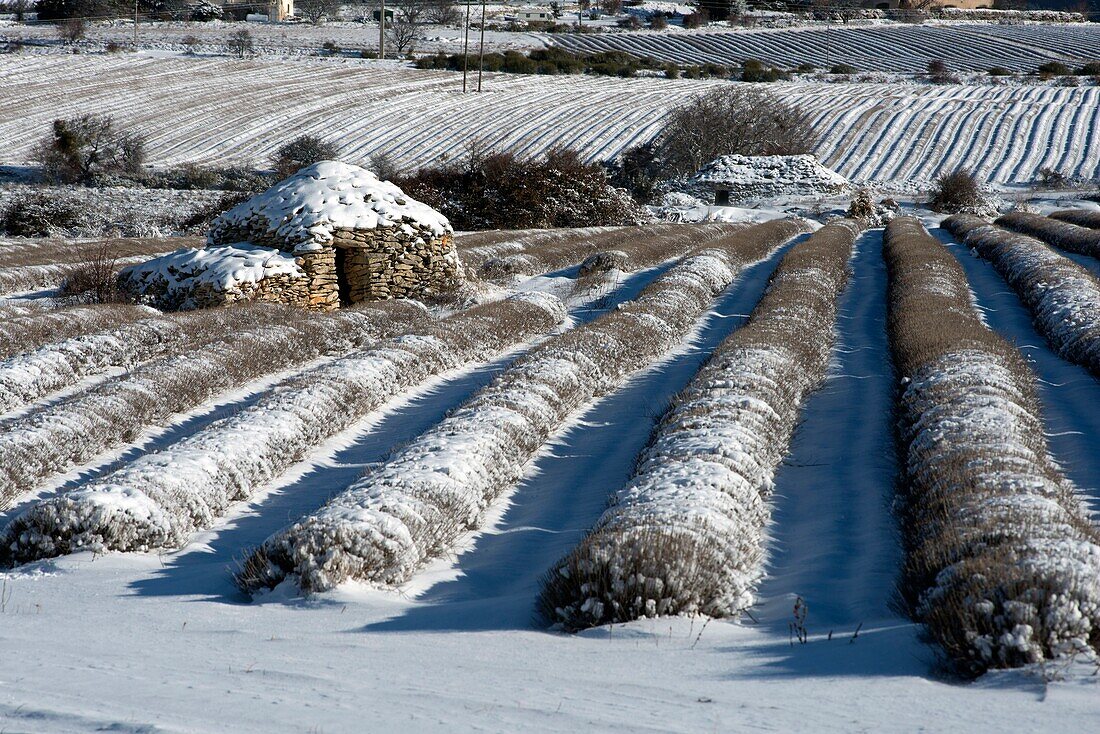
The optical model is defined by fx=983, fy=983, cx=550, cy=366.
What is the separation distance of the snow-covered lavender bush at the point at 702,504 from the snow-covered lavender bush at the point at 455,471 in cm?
129

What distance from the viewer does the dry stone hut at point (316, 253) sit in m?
19.2

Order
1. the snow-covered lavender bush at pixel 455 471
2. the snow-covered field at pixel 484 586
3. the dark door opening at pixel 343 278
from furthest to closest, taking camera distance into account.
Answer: the dark door opening at pixel 343 278 → the snow-covered lavender bush at pixel 455 471 → the snow-covered field at pixel 484 586

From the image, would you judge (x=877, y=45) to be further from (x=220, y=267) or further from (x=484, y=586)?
(x=484, y=586)

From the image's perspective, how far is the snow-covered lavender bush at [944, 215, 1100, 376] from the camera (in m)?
14.6

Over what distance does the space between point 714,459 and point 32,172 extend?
170 feet

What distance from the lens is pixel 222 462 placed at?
9172 millimetres

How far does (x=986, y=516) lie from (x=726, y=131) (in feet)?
187


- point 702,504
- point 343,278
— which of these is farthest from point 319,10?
point 702,504

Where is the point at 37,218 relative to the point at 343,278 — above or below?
below

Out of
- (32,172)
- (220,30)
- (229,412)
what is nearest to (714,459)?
(229,412)

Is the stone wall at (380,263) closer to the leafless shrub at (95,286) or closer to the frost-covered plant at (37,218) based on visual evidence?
the leafless shrub at (95,286)

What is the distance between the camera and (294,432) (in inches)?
412

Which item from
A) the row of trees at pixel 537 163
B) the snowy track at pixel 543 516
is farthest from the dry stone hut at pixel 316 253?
the row of trees at pixel 537 163

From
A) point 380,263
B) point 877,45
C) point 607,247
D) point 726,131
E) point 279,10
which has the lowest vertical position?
point 607,247
